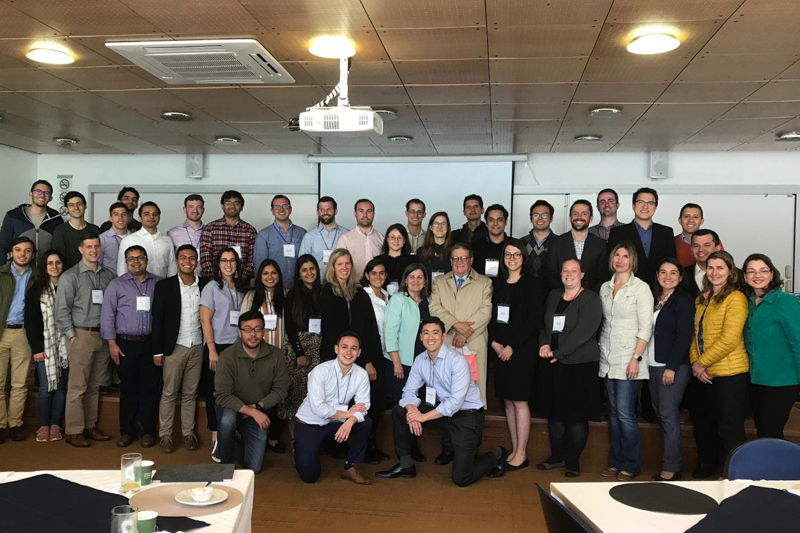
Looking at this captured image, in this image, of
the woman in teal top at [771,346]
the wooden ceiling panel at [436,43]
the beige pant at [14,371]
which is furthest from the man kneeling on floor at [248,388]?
the woman in teal top at [771,346]

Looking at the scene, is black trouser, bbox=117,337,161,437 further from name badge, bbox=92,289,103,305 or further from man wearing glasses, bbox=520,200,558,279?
man wearing glasses, bbox=520,200,558,279

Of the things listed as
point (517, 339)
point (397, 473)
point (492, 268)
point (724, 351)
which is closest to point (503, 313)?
point (517, 339)

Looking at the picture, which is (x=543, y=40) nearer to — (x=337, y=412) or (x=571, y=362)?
(x=571, y=362)

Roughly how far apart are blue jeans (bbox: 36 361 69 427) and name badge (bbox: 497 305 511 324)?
3532 millimetres

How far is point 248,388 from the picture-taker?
Result: 187 inches

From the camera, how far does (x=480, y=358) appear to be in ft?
16.1

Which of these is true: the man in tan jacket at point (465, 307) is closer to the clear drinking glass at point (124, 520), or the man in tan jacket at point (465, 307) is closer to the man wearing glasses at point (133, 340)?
the man wearing glasses at point (133, 340)

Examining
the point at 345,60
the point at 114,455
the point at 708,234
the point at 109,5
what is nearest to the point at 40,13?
the point at 109,5

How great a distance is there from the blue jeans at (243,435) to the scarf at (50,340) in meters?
1.59

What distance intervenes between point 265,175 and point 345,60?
4810 millimetres

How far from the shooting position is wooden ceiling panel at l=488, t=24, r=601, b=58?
3742mm

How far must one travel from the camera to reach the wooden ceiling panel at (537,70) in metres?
4.38

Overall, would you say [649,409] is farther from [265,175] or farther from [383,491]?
[265,175]

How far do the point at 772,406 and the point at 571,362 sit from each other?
4.08 feet
